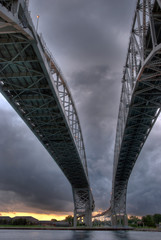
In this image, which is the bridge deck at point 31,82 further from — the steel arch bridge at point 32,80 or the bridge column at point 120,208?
the bridge column at point 120,208

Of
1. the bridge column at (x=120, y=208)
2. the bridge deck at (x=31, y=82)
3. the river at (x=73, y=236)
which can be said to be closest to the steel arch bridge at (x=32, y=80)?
the bridge deck at (x=31, y=82)

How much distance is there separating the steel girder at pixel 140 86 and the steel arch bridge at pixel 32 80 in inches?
342

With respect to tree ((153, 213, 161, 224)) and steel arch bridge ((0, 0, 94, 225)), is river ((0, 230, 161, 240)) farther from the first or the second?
tree ((153, 213, 161, 224))

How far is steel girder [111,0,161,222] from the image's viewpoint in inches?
687

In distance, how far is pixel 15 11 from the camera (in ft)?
41.3

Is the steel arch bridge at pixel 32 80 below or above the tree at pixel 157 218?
above

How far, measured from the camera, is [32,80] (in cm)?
2628

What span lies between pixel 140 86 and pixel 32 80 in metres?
12.5

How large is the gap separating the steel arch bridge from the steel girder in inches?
342

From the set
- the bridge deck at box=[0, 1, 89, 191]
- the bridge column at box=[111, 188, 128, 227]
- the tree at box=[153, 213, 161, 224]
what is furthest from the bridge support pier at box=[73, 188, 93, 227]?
the tree at box=[153, 213, 161, 224]

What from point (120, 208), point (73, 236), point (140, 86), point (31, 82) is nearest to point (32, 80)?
point (31, 82)

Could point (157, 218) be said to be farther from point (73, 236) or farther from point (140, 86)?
point (140, 86)

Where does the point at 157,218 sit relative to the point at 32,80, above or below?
below

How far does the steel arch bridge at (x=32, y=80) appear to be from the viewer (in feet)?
46.6
